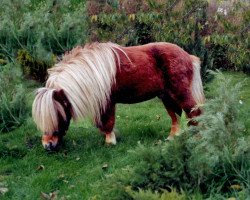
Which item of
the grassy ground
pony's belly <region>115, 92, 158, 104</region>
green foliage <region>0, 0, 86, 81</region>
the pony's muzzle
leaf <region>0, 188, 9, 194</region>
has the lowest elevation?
green foliage <region>0, 0, 86, 81</region>

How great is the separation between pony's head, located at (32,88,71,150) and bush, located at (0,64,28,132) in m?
1.62

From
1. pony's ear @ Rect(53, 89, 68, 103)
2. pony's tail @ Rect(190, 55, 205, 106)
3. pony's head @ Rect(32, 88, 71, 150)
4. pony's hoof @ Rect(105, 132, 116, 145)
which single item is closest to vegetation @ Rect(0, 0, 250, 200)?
pony's hoof @ Rect(105, 132, 116, 145)

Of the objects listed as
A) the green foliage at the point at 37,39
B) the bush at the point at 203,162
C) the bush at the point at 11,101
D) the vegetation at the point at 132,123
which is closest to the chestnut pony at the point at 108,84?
the vegetation at the point at 132,123

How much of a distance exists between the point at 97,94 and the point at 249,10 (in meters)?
6.45

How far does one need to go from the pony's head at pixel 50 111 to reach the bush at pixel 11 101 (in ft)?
→ 5.30

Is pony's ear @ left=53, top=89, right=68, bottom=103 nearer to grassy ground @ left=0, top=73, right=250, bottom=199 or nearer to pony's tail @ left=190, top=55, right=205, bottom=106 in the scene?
grassy ground @ left=0, top=73, right=250, bottom=199

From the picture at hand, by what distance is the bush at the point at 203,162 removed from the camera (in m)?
5.33

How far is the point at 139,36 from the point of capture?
45.3 feet

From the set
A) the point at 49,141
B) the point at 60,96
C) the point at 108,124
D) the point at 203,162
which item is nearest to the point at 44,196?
the point at 49,141

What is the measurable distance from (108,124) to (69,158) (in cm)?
73

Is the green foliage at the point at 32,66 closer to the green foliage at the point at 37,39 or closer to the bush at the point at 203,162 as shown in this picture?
the green foliage at the point at 37,39

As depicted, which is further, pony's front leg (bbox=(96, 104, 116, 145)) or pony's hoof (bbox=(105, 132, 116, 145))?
pony's hoof (bbox=(105, 132, 116, 145))

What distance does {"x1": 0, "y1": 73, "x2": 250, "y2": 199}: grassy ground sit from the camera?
6.89m

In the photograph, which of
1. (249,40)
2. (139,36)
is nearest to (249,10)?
(249,40)
